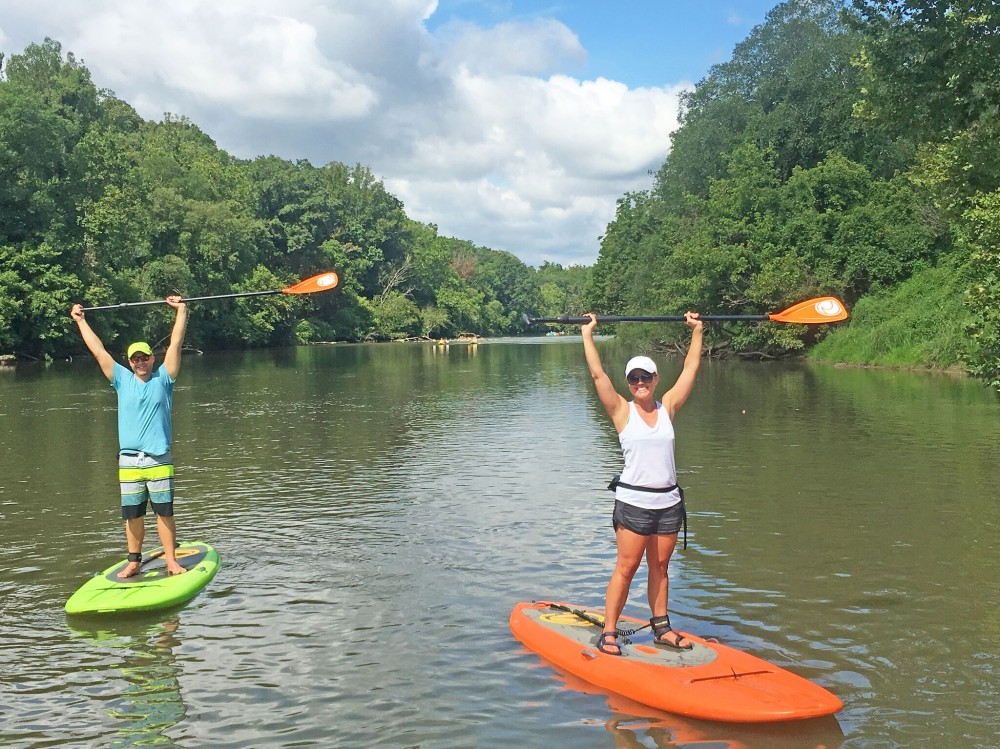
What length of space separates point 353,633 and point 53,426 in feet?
59.8

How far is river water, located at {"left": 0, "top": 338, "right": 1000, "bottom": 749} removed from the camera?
6570mm

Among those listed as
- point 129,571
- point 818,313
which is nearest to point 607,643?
point 818,313

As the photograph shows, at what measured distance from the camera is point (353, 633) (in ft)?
27.5

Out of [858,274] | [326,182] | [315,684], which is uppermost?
[326,182]

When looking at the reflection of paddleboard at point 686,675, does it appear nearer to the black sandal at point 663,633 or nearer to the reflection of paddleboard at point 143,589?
the black sandal at point 663,633

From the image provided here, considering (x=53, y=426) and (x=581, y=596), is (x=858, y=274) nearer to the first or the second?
(x=53, y=426)

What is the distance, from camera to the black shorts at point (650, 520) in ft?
22.5

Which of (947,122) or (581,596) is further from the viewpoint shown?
(947,122)

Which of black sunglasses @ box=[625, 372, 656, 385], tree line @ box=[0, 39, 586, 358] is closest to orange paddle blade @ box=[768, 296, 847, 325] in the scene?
black sunglasses @ box=[625, 372, 656, 385]

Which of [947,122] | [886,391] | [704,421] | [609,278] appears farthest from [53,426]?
[609,278]

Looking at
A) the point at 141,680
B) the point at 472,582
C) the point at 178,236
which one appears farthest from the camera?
the point at 178,236

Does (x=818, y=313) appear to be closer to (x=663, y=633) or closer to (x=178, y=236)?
(x=663, y=633)

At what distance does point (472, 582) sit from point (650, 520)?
142 inches

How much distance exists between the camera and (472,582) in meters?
9.99
